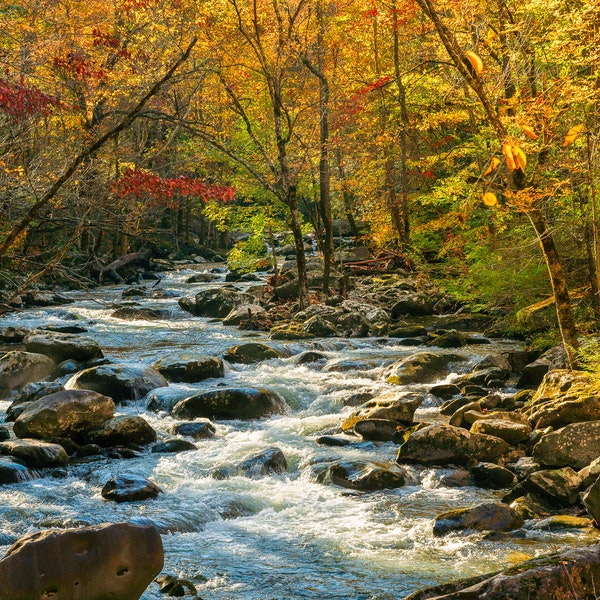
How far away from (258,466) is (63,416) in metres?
2.89

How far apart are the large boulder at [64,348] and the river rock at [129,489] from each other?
6.75 meters

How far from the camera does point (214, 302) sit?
22547 mm

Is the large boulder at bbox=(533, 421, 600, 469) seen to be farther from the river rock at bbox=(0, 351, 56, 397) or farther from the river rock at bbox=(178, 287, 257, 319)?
Answer: the river rock at bbox=(178, 287, 257, 319)

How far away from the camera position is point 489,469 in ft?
29.3

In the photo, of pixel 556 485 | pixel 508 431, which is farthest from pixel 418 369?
pixel 556 485

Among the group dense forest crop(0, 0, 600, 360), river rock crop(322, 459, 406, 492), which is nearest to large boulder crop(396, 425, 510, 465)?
river rock crop(322, 459, 406, 492)

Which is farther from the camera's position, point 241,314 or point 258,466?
point 241,314

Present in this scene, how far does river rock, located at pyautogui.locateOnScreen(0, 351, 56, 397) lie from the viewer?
44.1 ft

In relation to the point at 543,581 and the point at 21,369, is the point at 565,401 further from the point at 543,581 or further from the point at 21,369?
the point at 21,369

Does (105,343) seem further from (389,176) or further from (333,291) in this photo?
(389,176)

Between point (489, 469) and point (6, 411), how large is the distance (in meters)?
7.55

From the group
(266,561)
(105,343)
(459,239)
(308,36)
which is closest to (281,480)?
(266,561)

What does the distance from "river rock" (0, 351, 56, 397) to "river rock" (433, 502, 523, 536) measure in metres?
8.62

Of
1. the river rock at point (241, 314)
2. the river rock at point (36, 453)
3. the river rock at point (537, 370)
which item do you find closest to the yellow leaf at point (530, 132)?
the river rock at point (36, 453)
